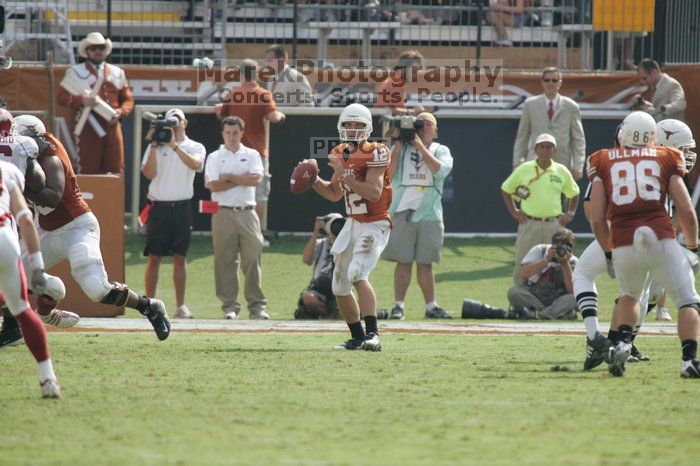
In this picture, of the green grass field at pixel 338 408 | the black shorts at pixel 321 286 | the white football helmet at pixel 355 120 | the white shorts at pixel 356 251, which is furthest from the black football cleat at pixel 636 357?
the black shorts at pixel 321 286

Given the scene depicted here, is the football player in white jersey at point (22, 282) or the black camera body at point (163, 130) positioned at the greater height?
the black camera body at point (163, 130)

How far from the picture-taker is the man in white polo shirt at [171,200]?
43.1 feet

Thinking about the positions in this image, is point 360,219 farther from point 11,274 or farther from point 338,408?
point 11,274

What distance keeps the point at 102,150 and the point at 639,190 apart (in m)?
9.13

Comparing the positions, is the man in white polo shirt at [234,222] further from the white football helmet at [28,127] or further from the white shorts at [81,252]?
the white football helmet at [28,127]

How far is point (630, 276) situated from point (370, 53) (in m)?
10.7

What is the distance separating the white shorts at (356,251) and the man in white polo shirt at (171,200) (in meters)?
3.68

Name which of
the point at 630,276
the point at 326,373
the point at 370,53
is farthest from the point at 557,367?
the point at 370,53

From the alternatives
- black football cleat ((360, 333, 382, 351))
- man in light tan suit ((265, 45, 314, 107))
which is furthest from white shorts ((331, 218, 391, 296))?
man in light tan suit ((265, 45, 314, 107))

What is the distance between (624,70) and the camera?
1828cm

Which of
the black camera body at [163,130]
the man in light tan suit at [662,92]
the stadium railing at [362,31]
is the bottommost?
the black camera body at [163,130]

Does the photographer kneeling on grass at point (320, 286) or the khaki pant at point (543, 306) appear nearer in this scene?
the photographer kneeling on grass at point (320, 286)

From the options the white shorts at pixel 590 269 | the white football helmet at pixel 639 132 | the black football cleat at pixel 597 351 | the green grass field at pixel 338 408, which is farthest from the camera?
the white shorts at pixel 590 269

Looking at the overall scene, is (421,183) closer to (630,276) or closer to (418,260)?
(418,260)
